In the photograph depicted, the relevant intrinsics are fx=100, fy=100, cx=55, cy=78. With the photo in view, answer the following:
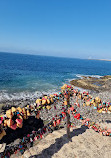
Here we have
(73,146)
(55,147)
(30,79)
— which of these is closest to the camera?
(55,147)

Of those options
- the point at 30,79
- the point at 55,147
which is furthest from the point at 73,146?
A: the point at 30,79

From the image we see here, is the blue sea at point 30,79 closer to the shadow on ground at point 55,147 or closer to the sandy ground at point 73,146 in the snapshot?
the sandy ground at point 73,146

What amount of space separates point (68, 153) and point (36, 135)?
2445 mm

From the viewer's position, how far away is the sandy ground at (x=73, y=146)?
21.4 ft

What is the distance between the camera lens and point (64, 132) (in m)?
8.91

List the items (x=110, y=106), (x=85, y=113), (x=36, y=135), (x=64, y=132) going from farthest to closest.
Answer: (x=85, y=113) → (x=64, y=132) → (x=36, y=135) → (x=110, y=106)

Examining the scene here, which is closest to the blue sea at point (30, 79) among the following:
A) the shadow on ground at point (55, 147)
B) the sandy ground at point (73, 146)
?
the sandy ground at point (73, 146)

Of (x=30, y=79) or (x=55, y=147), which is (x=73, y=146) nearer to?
(x=55, y=147)

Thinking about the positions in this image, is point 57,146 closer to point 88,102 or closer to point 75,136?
point 75,136

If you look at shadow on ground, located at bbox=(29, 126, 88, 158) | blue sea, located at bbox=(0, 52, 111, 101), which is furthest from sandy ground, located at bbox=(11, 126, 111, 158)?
blue sea, located at bbox=(0, 52, 111, 101)

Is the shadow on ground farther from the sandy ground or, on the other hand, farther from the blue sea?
the blue sea

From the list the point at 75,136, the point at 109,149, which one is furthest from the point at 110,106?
the point at 75,136

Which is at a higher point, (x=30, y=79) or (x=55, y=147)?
(x=30, y=79)

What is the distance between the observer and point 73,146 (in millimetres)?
7152
